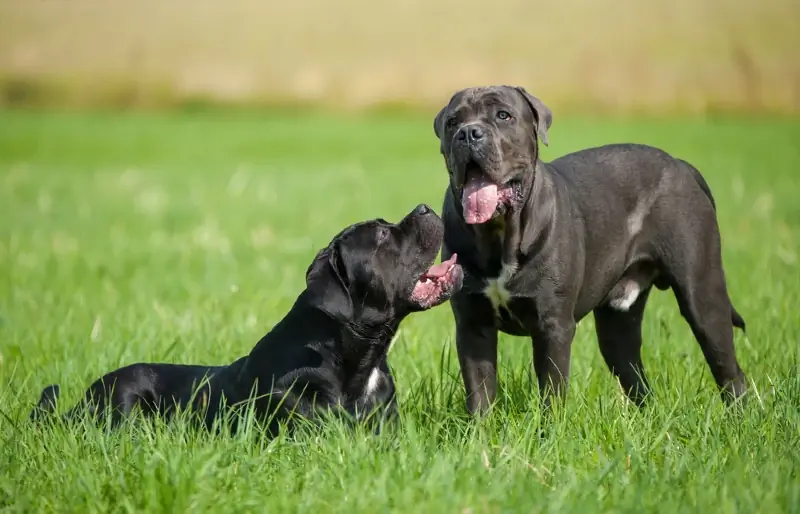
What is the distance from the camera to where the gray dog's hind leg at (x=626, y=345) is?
6352 millimetres

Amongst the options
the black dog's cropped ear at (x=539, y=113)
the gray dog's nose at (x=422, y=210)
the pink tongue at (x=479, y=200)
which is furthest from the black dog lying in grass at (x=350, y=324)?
the black dog's cropped ear at (x=539, y=113)

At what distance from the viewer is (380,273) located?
5.27 m

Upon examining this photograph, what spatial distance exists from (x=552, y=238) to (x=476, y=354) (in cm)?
69

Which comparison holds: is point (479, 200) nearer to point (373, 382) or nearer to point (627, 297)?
point (373, 382)

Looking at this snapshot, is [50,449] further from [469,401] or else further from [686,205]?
[686,205]

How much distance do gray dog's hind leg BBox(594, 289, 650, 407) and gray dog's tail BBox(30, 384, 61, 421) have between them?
122 inches

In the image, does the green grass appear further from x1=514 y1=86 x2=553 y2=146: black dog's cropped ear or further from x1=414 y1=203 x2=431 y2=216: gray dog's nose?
x1=514 y1=86 x2=553 y2=146: black dog's cropped ear

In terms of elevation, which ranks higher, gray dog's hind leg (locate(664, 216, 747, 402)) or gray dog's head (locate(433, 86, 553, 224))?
gray dog's head (locate(433, 86, 553, 224))

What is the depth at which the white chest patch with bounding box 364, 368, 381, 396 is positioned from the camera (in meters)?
5.36

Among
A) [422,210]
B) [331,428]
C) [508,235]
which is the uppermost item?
[422,210]

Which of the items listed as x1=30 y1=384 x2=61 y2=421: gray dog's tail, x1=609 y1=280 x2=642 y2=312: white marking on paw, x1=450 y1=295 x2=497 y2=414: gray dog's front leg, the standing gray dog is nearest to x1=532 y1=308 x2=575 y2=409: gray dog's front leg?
the standing gray dog

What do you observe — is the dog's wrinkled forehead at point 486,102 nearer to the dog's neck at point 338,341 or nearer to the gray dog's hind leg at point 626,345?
the dog's neck at point 338,341

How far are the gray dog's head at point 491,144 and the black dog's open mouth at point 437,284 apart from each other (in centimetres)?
25

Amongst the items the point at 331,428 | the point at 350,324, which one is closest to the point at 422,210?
the point at 350,324
